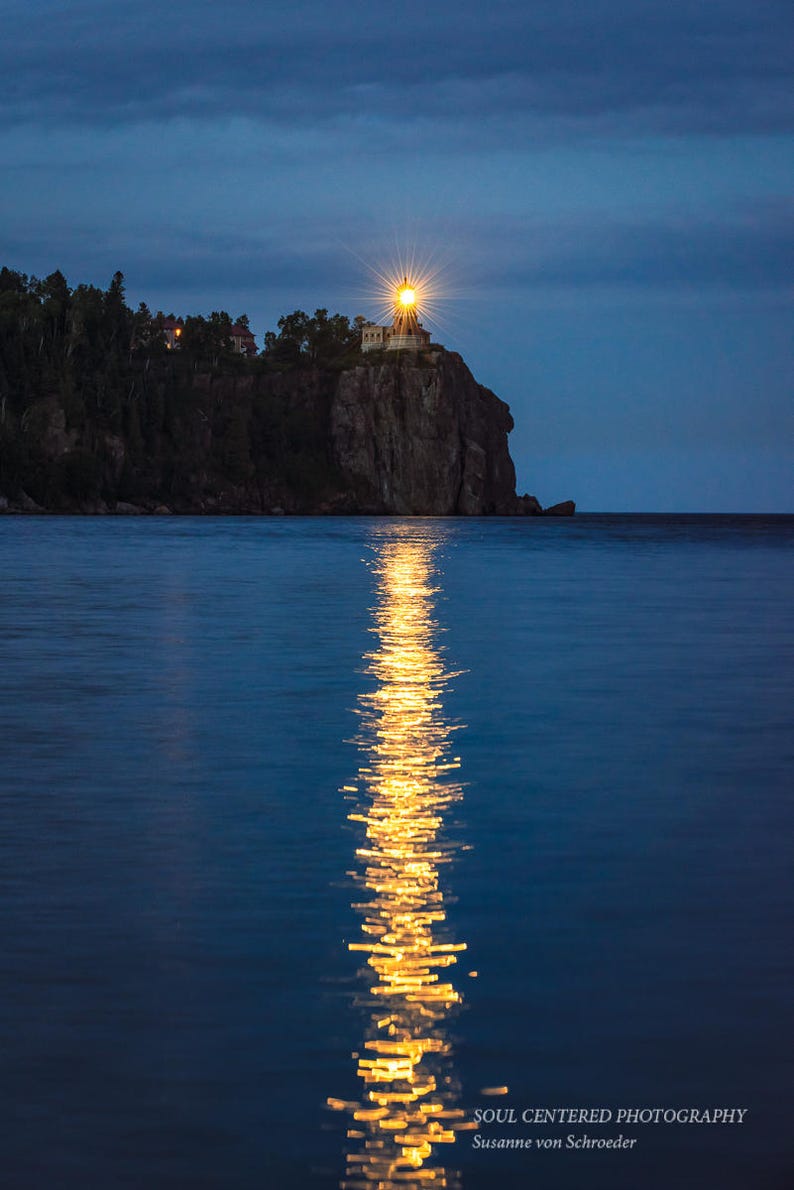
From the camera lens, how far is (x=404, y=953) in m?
9.38

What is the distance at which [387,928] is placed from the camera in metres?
9.96

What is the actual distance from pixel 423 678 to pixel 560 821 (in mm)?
13029

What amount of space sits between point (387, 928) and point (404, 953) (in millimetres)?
596

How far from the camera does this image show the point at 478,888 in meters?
11.1

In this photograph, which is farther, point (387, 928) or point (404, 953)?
point (387, 928)

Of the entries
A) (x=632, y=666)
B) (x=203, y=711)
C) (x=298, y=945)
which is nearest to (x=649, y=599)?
(x=632, y=666)

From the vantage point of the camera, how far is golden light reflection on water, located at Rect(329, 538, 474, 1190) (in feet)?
21.5

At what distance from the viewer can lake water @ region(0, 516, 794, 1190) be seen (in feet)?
21.7

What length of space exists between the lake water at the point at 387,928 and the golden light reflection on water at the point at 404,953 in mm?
23

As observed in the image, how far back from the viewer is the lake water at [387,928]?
6617 mm

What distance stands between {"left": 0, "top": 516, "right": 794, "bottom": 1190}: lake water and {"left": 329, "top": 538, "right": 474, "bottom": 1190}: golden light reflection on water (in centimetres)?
2

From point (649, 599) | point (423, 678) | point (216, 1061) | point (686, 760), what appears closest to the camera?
point (216, 1061)

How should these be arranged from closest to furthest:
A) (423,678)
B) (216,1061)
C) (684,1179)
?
1. (684,1179)
2. (216,1061)
3. (423,678)

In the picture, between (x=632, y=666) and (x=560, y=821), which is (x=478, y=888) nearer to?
(x=560, y=821)
